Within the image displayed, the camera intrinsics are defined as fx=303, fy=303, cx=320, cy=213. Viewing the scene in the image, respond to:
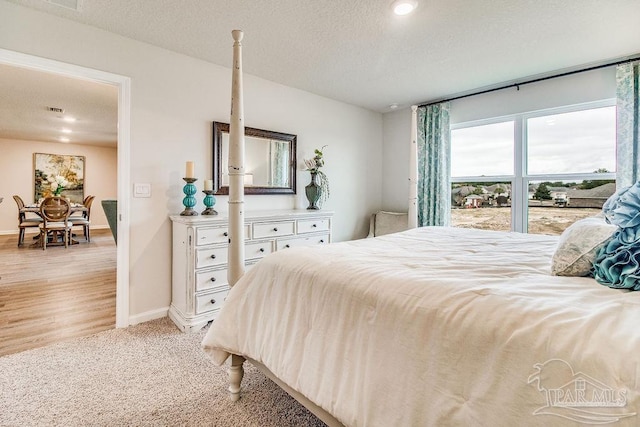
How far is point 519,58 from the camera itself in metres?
2.86

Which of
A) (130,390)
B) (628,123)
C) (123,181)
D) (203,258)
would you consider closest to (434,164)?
(628,123)

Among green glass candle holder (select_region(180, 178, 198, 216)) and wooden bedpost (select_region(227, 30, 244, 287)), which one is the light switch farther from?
wooden bedpost (select_region(227, 30, 244, 287))

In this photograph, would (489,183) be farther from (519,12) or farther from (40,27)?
(40,27)

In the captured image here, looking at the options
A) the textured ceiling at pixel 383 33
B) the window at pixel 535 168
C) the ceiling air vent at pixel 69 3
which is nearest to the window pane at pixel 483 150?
the window at pixel 535 168

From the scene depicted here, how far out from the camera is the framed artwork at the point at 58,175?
7.68 m

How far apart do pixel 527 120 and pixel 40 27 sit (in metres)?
4.69

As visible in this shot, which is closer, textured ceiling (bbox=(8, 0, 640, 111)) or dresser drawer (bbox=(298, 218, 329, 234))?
textured ceiling (bbox=(8, 0, 640, 111))

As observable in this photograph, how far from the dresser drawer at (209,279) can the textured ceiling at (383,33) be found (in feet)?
6.49

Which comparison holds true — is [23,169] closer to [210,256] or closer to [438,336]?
[210,256]

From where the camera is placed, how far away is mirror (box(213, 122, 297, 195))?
3.09 m

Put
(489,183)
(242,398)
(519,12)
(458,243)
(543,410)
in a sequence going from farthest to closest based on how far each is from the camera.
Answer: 1. (489,183)
2. (519,12)
3. (458,243)
4. (242,398)
5. (543,410)

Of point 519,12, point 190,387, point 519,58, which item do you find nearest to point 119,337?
point 190,387

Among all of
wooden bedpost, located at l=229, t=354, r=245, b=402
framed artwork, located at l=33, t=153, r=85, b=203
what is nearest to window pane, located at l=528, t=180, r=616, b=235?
wooden bedpost, located at l=229, t=354, r=245, b=402

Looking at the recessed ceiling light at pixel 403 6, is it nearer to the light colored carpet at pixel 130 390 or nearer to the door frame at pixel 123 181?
the door frame at pixel 123 181
